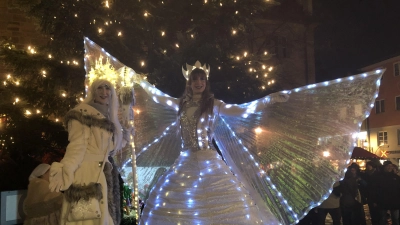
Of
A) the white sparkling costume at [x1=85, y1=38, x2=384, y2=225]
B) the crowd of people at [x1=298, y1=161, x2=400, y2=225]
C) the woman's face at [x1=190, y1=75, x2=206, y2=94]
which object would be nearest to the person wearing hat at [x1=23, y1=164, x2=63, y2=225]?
the white sparkling costume at [x1=85, y1=38, x2=384, y2=225]

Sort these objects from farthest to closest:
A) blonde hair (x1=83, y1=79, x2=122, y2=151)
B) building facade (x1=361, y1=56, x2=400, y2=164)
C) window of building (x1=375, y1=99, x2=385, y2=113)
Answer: window of building (x1=375, y1=99, x2=385, y2=113)
building facade (x1=361, y1=56, x2=400, y2=164)
blonde hair (x1=83, y1=79, x2=122, y2=151)

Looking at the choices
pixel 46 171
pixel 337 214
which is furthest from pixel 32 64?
pixel 337 214

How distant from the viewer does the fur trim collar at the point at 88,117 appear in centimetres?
354

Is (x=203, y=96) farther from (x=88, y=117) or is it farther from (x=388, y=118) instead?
(x=388, y=118)

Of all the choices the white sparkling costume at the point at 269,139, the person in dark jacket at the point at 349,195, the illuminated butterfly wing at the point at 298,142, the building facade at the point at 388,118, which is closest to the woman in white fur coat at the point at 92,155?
the white sparkling costume at the point at 269,139

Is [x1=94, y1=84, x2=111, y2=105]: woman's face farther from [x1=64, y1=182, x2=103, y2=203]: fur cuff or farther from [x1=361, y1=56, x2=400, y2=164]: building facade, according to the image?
[x1=361, y1=56, x2=400, y2=164]: building facade

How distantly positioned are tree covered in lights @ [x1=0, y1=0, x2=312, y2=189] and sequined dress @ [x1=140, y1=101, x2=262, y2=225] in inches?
119

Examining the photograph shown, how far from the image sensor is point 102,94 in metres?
3.84

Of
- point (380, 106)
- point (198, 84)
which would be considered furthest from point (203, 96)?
point (380, 106)

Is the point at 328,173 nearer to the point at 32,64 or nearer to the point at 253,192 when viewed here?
the point at 253,192

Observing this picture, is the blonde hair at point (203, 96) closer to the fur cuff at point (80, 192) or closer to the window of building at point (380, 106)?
the fur cuff at point (80, 192)

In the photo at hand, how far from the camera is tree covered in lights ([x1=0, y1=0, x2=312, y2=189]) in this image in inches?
290

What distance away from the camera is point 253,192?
16.3 feet

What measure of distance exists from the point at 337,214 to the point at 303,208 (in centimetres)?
393
